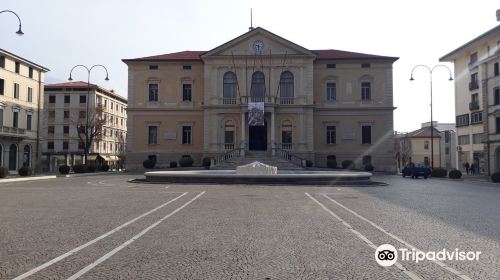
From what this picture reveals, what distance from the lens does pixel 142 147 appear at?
5431cm

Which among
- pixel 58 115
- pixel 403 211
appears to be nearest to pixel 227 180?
pixel 403 211

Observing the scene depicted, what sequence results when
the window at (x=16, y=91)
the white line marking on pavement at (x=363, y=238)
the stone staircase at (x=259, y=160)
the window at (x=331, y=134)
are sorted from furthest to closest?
the window at (x=331, y=134) < the window at (x=16, y=91) < the stone staircase at (x=259, y=160) < the white line marking on pavement at (x=363, y=238)

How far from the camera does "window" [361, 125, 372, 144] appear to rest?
53438mm

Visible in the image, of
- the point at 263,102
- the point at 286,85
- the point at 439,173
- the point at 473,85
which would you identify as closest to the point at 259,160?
the point at 263,102

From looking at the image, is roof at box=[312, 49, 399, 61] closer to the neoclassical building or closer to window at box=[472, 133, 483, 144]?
the neoclassical building

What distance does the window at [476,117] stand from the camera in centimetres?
5488

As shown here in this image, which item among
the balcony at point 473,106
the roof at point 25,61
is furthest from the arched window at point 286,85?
the roof at point 25,61

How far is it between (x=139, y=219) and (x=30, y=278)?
5.67 m

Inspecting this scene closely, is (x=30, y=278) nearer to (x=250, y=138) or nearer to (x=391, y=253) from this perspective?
(x=391, y=253)

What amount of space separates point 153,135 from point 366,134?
84.3ft

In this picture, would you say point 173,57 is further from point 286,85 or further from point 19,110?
point 19,110

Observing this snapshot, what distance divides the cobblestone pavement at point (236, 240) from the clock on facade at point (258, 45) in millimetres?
38602

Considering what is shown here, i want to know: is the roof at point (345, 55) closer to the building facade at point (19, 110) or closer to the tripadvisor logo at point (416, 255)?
the building facade at point (19, 110)

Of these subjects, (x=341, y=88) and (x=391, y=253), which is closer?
(x=391, y=253)
